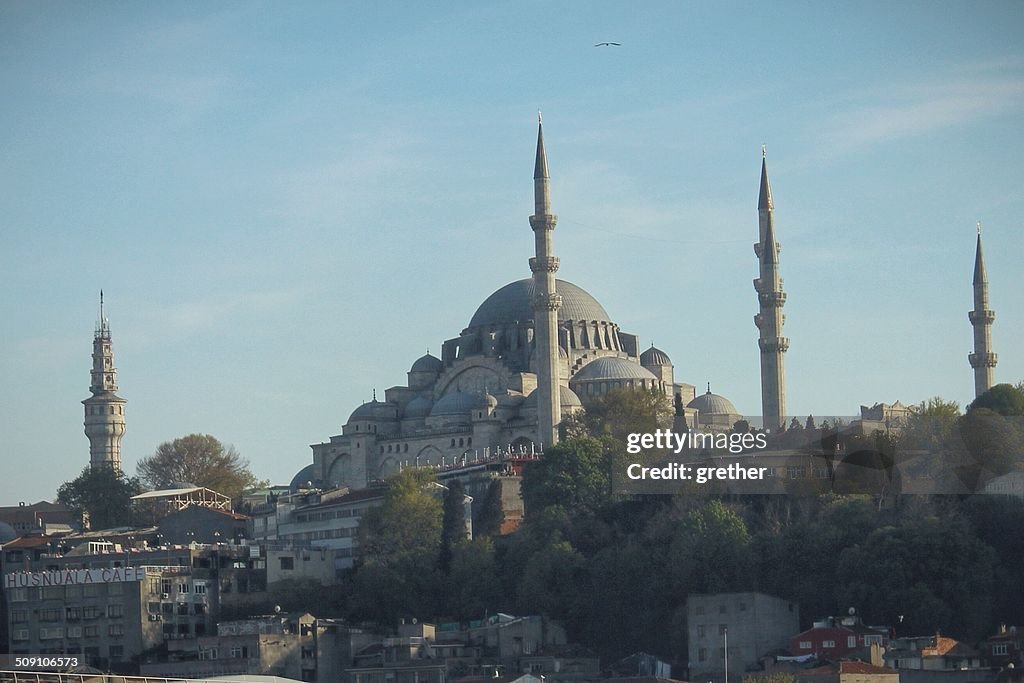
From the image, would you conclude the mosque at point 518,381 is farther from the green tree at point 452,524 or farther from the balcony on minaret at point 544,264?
the green tree at point 452,524

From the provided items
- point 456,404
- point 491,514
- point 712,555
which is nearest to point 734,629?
point 712,555

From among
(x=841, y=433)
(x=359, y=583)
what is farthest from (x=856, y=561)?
(x=359, y=583)

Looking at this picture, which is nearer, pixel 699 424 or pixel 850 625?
pixel 850 625

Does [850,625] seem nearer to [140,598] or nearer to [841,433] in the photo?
[841,433]

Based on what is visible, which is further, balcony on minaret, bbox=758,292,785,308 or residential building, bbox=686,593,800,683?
balcony on minaret, bbox=758,292,785,308

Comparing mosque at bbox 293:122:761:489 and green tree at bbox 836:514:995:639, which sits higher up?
mosque at bbox 293:122:761:489

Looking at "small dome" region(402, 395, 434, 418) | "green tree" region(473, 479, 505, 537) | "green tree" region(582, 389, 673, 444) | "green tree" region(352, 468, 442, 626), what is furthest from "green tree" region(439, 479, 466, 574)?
"small dome" region(402, 395, 434, 418)

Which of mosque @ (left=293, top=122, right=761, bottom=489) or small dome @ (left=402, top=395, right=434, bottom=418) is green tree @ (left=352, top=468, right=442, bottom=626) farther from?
small dome @ (left=402, top=395, right=434, bottom=418)
